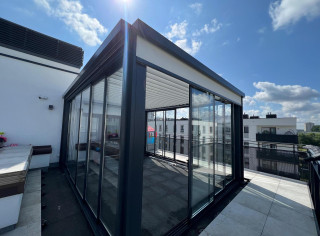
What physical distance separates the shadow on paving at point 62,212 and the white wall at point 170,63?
2670 millimetres

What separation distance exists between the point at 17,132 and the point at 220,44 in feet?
24.9

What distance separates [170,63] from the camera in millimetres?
1837

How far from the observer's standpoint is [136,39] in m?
1.40

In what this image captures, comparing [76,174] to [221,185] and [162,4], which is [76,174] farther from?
[162,4]

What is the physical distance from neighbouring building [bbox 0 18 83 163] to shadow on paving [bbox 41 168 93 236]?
197cm

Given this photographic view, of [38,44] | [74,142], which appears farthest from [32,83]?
[74,142]

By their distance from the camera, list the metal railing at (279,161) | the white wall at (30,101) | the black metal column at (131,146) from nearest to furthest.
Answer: the black metal column at (131,146) → the white wall at (30,101) → the metal railing at (279,161)

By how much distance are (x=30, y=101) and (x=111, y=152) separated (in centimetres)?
469

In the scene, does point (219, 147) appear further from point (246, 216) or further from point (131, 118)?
point (131, 118)

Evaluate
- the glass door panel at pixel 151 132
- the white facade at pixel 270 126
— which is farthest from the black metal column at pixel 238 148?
the white facade at pixel 270 126

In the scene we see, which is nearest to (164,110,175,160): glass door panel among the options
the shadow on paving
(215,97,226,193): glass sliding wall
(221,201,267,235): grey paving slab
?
(215,97,226,193): glass sliding wall

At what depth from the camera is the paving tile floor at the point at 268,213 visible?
2018 millimetres

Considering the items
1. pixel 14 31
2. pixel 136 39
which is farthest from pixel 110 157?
pixel 14 31

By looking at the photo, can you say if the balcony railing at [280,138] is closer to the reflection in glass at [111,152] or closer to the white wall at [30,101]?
the reflection in glass at [111,152]
